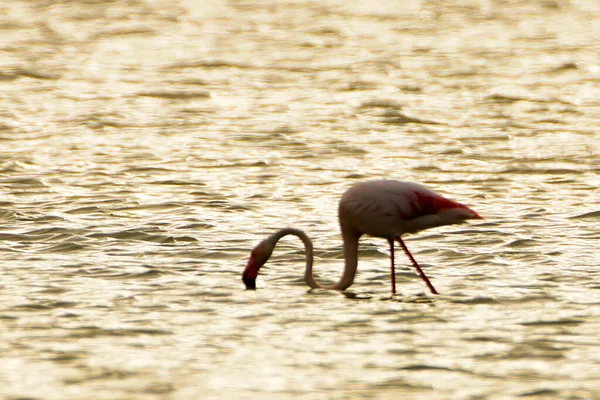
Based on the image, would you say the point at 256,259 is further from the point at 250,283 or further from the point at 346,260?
the point at 346,260

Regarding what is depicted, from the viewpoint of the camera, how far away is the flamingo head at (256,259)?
9.93 m

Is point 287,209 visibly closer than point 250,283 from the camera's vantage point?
No

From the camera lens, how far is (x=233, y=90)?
21016 millimetres

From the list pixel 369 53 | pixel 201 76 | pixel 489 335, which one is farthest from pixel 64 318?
pixel 369 53

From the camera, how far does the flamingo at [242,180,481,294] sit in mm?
9773

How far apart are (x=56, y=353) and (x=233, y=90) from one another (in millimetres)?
12990

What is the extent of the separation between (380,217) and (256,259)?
1.07 meters

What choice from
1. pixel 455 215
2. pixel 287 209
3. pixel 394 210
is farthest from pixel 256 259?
pixel 287 209

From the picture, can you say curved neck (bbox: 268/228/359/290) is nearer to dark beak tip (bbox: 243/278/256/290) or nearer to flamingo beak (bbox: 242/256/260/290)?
flamingo beak (bbox: 242/256/260/290)

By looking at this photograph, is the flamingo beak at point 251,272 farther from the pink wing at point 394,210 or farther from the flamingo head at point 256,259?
the pink wing at point 394,210

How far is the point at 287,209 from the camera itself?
13.1m

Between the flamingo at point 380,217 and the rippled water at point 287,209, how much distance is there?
0.21m

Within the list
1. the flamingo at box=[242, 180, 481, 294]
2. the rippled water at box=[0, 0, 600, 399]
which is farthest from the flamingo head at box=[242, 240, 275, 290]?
the rippled water at box=[0, 0, 600, 399]

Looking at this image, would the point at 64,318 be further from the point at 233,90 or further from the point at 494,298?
the point at 233,90
